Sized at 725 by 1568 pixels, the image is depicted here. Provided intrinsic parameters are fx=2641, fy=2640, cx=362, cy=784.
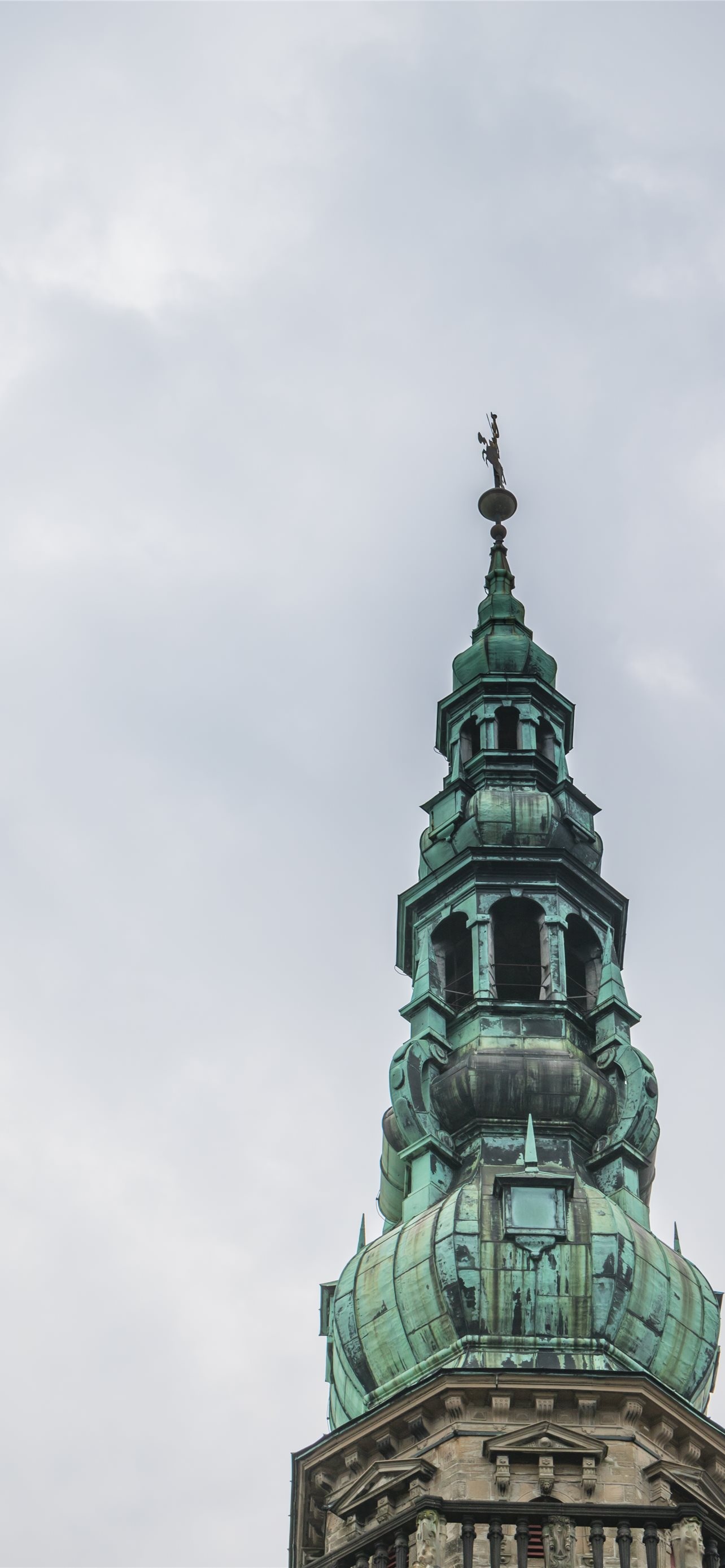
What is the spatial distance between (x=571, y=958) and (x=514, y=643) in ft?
30.5

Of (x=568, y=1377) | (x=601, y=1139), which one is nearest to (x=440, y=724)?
(x=601, y=1139)

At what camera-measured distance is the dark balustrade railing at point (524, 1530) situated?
35.2m

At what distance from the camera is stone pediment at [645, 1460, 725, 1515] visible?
39250 mm

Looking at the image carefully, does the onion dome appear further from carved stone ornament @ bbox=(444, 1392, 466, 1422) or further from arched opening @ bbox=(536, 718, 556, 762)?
carved stone ornament @ bbox=(444, 1392, 466, 1422)

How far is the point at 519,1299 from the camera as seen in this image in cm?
4216

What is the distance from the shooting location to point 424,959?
51094 mm

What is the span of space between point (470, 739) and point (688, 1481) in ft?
69.2

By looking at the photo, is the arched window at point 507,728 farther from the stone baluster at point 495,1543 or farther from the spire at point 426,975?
the stone baluster at point 495,1543

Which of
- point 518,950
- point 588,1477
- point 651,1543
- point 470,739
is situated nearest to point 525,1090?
point 518,950

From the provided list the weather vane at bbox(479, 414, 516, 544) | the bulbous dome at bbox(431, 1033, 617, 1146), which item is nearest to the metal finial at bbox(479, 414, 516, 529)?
the weather vane at bbox(479, 414, 516, 544)

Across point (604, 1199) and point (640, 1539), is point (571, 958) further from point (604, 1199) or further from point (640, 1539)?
point (640, 1539)

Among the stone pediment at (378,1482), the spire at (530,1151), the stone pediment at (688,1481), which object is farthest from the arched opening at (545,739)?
the stone pediment at (688,1481)

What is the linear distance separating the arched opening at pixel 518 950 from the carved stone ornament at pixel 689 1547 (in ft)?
45.6

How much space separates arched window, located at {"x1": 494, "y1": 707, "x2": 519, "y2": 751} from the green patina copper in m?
0.06
